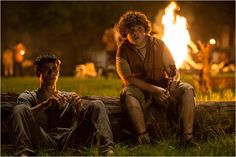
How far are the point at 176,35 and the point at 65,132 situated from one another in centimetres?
553

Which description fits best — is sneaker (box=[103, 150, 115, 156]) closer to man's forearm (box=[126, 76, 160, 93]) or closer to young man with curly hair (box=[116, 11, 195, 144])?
young man with curly hair (box=[116, 11, 195, 144])

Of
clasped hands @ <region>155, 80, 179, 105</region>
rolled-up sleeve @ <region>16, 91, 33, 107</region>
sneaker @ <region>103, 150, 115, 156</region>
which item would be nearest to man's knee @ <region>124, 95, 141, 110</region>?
clasped hands @ <region>155, 80, 179, 105</region>

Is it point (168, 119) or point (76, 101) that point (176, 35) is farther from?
point (76, 101)

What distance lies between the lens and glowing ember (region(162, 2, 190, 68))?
420 inches

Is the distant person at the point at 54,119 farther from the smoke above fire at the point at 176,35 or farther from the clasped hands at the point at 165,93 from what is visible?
the smoke above fire at the point at 176,35


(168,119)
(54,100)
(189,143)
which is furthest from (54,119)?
(189,143)

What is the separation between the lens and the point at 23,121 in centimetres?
525

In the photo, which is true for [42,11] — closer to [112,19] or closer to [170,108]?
[112,19]

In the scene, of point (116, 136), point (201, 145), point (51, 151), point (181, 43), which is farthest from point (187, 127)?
point (181, 43)

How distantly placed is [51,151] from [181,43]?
5647 millimetres

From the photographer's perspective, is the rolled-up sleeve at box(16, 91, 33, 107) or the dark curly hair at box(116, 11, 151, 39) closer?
the rolled-up sleeve at box(16, 91, 33, 107)

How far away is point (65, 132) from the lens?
18.6ft

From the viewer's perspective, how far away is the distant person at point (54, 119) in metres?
5.26

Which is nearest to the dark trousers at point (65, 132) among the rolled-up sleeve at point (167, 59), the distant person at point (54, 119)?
the distant person at point (54, 119)
